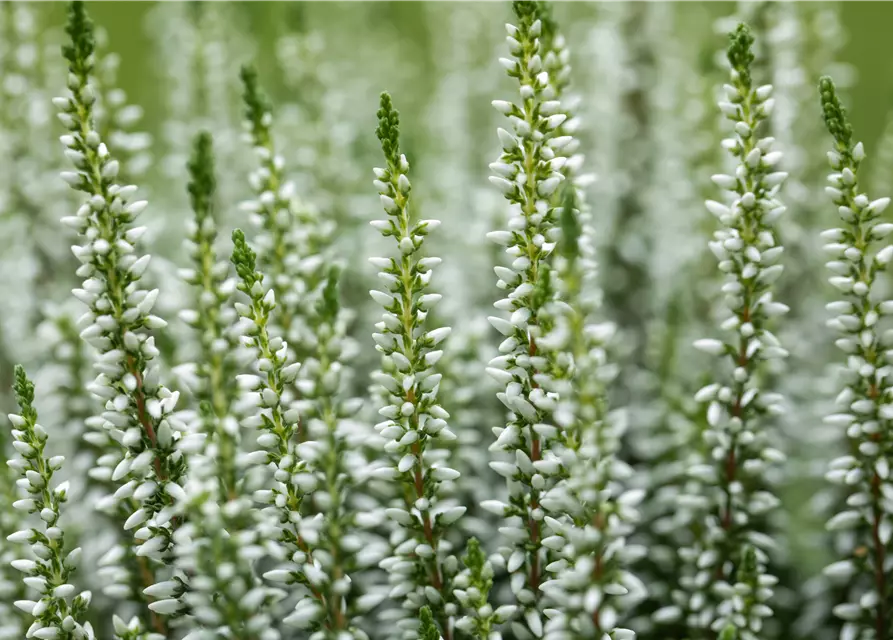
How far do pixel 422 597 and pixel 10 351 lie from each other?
591 millimetres

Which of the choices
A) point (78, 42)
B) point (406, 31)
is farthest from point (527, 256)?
point (406, 31)

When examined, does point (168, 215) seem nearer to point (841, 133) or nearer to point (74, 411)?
point (74, 411)

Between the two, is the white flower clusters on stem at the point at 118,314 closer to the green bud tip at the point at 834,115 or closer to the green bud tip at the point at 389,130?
the green bud tip at the point at 389,130

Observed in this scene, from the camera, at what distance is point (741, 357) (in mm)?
636

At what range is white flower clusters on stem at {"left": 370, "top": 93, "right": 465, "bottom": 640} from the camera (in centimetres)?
55

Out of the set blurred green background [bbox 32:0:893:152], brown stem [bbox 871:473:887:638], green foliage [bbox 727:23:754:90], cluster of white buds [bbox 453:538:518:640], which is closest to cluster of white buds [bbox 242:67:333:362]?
cluster of white buds [bbox 453:538:518:640]

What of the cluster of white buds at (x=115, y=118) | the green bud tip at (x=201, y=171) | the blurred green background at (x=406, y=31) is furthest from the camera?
the blurred green background at (x=406, y=31)

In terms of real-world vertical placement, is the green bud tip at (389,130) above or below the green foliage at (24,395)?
above

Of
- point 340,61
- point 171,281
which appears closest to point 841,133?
point 171,281

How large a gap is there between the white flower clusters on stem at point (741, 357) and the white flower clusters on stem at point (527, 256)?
12 centimetres

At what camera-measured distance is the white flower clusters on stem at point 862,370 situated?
58cm

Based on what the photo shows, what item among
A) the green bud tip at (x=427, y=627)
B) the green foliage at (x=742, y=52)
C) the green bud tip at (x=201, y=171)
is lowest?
the green bud tip at (x=427, y=627)

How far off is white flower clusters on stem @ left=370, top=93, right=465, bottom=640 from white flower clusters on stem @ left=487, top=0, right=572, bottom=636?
0.15ft

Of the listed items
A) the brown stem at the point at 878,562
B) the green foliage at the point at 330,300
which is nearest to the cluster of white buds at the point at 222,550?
the green foliage at the point at 330,300
